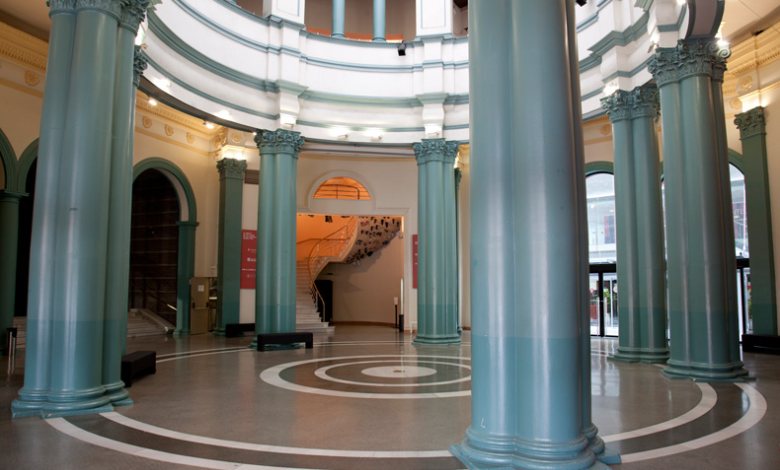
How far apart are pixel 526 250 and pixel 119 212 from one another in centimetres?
555

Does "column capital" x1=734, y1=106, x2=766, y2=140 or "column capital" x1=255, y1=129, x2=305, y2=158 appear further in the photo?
"column capital" x1=255, y1=129, x2=305, y2=158

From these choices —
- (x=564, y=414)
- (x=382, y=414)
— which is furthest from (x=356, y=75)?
(x=564, y=414)

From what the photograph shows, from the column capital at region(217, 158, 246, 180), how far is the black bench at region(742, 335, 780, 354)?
1457cm

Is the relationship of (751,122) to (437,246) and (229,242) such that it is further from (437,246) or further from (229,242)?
(229,242)

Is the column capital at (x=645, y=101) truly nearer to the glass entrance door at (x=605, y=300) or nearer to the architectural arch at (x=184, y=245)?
the glass entrance door at (x=605, y=300)

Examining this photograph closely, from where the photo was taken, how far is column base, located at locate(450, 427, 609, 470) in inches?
165

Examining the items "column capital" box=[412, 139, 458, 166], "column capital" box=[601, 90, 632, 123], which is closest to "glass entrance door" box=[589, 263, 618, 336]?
"column capital" box=[412, 139, 458, 166]

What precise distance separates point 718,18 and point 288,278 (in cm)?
1052

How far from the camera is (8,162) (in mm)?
12484

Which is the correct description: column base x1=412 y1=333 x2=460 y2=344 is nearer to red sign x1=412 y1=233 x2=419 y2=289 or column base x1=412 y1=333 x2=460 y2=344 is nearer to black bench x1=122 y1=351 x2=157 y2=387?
red sign x1=412 y1=233 x2=419 y2=289

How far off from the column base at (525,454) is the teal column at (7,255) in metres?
11.5

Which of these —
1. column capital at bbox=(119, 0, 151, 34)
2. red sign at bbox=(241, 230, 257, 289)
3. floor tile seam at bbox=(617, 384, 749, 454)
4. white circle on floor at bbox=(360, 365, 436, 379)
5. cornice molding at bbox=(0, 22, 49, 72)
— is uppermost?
cornice molding at bbox=(0, 22, 49, 72)

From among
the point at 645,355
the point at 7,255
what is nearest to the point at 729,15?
the point at 645,355

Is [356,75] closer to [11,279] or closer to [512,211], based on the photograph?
[11,279]
